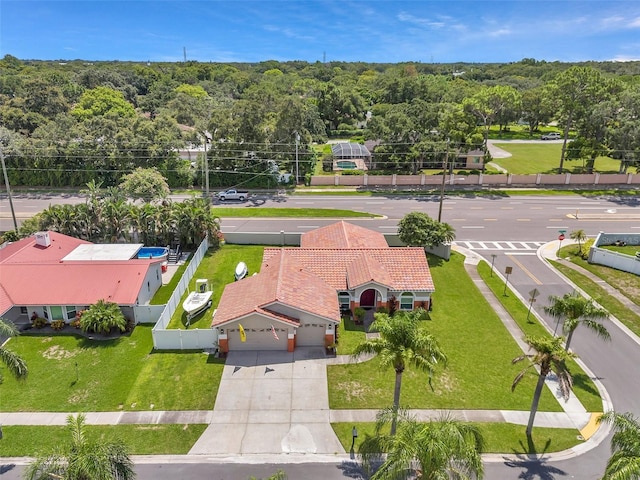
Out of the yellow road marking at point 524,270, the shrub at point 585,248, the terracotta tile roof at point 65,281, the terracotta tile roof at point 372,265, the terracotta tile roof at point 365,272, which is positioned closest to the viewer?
the terracotta tile roof at point 65,281

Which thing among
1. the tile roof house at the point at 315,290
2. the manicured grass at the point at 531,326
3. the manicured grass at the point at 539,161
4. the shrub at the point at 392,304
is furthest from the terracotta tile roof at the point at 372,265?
the manicured grass at the point at 539,161

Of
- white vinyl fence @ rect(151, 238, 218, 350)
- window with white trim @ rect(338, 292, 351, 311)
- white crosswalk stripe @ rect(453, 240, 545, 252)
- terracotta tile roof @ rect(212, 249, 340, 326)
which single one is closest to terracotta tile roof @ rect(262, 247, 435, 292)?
window with white trim @ rect(338, 292, 351, 311)

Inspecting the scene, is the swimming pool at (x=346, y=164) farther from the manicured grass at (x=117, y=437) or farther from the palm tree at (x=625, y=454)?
the palm tree at (x=625, y=454)

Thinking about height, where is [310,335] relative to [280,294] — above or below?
below

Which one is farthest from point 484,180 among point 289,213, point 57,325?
point 57,325

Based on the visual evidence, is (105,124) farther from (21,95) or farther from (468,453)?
(468,453)

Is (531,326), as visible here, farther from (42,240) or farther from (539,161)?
(539,161)
